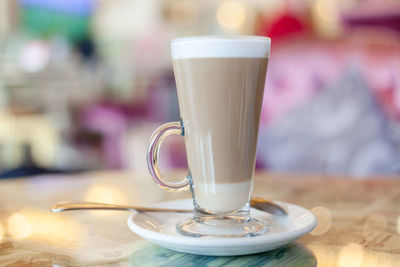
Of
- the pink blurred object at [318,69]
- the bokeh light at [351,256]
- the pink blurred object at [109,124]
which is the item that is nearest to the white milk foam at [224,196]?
the bokeh light at [351,256]

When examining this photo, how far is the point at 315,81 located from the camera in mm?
1675

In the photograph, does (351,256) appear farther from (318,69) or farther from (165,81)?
(165,81)

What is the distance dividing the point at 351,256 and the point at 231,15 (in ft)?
13.4

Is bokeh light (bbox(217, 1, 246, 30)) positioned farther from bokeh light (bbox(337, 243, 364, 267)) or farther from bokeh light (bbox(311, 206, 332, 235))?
bokeh light (bbox(337, 243, 364, 267))

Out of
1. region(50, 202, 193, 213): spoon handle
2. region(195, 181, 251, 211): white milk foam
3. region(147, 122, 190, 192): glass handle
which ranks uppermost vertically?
region(147, 122, 190, 192): glass handle

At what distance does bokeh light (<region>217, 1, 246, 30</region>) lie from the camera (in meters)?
4.31

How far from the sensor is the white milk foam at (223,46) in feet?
1.67

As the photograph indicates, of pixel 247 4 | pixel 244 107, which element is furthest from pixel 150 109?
pixel 244 107

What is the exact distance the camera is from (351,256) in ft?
1.52

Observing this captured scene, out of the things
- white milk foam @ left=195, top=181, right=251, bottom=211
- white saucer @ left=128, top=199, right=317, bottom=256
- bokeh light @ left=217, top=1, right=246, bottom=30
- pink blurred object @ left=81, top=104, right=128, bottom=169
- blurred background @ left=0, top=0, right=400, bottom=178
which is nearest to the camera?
white saucer @ left=128, top=199, right=317, bottom=256

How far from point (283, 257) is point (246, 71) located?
0.19 meters

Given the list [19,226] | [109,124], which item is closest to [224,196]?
[19,226]

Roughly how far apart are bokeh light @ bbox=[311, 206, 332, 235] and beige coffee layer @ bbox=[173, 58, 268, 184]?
95 millimetres

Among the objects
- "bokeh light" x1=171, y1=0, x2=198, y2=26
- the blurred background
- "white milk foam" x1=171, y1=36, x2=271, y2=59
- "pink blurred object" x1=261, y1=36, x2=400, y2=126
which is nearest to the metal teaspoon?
"white milk foam" x1=171, y1=36, x2=271, y2=59
